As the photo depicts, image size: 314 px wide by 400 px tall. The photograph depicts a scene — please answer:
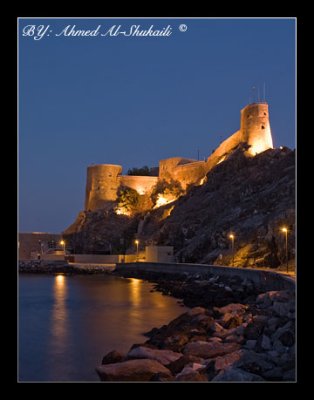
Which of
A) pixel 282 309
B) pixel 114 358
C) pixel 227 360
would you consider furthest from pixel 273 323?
pixel 114 358

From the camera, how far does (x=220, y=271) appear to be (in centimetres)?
2517

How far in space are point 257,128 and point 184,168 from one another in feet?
33.9

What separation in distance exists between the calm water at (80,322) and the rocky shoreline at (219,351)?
1.54m

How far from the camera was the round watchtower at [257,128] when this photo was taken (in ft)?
136

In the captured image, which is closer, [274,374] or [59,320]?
[274,374]

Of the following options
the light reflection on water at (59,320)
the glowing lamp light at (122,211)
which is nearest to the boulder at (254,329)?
the light reflection on water at (59,320)

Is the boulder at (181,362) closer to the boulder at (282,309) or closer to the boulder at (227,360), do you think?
the boulder at (227,360)

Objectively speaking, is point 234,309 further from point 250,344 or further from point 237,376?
point 237,376

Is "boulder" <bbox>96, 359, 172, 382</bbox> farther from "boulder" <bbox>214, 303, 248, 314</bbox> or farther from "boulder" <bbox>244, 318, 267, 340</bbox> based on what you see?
"boulder" <bbox>214, 303, 248, 314</bbox>

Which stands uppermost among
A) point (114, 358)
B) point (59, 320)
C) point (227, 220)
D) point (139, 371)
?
point (227, 220)

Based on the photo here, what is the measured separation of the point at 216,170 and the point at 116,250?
1208 centimetres
